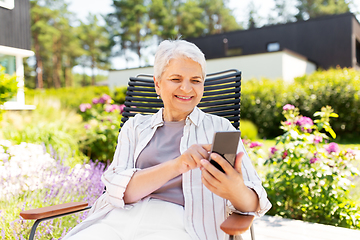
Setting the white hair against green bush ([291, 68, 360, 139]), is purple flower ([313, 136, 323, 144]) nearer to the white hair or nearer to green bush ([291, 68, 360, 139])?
the white hair

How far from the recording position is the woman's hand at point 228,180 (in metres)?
1.11

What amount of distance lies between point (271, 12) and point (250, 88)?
2663 cm

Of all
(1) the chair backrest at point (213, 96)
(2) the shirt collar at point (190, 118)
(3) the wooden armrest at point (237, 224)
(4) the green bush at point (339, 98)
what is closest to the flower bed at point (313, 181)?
(1) the chair backrest at point (213, 96)

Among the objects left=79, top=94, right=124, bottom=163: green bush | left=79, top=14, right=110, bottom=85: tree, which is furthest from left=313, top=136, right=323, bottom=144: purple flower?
left=79, top=14, right=110, bottom=85: tree

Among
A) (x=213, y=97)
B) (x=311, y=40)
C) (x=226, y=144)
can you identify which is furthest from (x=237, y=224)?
(x=311, y=40)

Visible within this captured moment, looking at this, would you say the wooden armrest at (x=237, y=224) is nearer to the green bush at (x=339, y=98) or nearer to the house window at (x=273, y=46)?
the green bush at (x=339, y=98)

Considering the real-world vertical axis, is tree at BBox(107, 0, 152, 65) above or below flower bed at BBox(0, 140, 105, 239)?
above

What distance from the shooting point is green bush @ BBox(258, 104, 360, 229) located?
103 inches

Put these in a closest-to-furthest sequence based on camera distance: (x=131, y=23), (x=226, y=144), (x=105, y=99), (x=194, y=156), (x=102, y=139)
Result: (x=226, y=144) → (x=194, y=156) → (x=102, y=139) → (x=105, y=99) → (x=131, y=23)

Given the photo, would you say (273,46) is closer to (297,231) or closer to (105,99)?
(105,99)

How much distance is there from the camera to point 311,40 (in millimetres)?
16500

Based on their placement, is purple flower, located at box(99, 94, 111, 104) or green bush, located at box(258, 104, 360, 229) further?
purple flower, located at box(99, 94, 111, 104)

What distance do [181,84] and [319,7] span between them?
30.7 metres

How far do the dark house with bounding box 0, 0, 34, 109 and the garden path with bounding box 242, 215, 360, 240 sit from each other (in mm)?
8291
